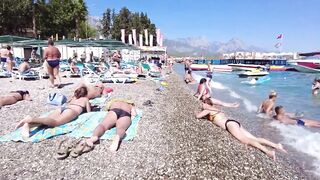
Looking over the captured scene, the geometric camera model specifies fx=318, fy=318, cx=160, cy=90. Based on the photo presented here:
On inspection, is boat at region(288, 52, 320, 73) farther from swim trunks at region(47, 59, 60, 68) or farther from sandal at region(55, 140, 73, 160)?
sandal at region(55, 140, 73, 160)

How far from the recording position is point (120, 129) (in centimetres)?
573

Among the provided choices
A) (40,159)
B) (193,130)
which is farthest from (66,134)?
(193,130)

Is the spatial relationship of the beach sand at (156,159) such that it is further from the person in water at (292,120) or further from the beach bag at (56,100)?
the person in water at (292,120)

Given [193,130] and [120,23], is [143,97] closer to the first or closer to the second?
[193,130]

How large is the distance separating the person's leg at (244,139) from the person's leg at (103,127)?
259 cm

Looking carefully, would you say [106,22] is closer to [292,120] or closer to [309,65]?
[309,65]

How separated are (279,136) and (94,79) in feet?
29.5

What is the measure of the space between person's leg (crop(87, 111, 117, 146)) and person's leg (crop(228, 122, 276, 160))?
2.59 meters

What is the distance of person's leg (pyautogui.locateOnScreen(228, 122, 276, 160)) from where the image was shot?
19.9 ft

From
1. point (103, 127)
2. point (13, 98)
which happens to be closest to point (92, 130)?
point (103, 127)

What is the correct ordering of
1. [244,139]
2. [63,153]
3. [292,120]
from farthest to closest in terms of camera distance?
[292,120] → [244,139] → [63,153]

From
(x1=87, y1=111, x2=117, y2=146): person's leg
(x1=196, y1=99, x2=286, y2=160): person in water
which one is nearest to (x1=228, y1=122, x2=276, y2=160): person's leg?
(x1=196, y1=99, x2=286, y2=160): person in water

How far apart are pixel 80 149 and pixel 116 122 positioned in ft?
4.12

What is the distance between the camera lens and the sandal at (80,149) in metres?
4.84
